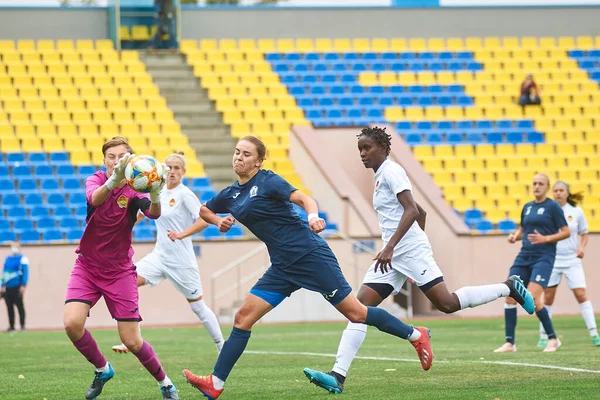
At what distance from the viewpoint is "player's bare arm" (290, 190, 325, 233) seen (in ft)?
23.7

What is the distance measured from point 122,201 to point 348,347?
83.3 inches

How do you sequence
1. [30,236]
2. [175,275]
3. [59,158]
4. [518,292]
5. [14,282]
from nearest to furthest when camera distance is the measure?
[518,292] → [175,275] → [14,282] → [30,236] → [59,158]

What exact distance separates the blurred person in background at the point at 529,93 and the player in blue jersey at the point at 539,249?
16711mm

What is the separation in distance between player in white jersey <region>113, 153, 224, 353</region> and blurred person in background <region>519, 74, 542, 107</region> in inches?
728

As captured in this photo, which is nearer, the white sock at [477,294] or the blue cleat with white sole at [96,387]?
the blue cleat with white sole at [96,387]

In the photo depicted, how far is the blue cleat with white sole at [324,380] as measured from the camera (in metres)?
8.23

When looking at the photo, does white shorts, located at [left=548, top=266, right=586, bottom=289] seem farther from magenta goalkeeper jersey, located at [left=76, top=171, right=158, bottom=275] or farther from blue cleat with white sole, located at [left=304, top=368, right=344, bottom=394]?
magenta goalkeeper jersey, located at [left=76, top=171, right=158, bottom=275]

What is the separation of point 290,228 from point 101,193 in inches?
54.6

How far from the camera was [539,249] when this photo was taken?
12531mm

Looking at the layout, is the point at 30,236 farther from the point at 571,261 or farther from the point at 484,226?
the point at 571,261

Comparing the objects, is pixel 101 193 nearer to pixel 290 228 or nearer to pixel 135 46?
pixel 290 228

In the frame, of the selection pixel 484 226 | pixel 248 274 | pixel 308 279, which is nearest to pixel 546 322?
pixel 308 279

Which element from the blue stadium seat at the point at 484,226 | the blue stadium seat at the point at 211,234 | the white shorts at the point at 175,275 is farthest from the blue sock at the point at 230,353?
the blue stadium seat at the point at 484,226

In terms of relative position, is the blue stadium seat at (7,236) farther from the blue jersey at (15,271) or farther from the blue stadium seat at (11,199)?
the blue jersey at (15,271)
